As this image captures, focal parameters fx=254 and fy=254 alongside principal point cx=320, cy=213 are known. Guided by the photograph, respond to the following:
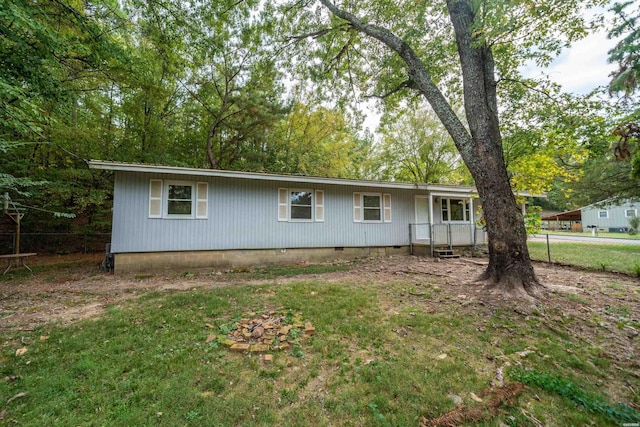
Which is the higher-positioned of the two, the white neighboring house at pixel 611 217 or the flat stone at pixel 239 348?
the white neighboring house at pixel 611 217

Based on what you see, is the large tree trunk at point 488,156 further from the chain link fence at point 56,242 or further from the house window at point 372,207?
the chain link fence at point 56,242

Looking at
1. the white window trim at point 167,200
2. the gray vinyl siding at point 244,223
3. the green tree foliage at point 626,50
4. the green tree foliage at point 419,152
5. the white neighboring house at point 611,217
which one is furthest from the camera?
the white neighboring house at point 611,217

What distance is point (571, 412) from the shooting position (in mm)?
2180

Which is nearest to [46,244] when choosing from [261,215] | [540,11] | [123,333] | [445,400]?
[261,215]

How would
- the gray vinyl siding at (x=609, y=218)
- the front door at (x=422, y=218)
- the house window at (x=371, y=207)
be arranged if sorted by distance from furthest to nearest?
the gray vinyl siding at (x=609, y=218), the front door at (x=422, y=218), the house window at (x=371, y=207)

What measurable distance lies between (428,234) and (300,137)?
10544 mm

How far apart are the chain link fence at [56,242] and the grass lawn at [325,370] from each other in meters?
11.0

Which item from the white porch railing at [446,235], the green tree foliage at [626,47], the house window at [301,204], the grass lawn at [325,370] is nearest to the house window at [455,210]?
the white porch railing at [446,235]

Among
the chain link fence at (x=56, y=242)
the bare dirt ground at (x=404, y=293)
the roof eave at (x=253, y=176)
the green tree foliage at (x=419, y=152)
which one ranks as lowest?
the bare dirt ground at (x=404, y=293)

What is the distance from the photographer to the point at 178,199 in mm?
7922

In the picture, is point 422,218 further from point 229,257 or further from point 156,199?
point 156,199

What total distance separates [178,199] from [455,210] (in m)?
11.7

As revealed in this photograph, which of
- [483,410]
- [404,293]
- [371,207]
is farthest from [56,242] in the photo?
[483,410]

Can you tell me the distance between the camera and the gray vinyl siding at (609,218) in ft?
84.6
